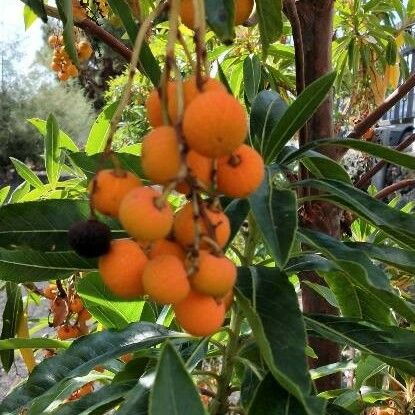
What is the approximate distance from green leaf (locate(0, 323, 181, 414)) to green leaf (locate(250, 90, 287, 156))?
28 centimetres

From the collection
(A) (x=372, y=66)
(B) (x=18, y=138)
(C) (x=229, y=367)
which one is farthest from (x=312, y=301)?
(B) (x=18, y=138)

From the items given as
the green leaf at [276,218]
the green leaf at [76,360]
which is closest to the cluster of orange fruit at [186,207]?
the green leaf at [276,218]

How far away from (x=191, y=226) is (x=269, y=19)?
0.80 ft

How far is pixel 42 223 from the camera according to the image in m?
0.64

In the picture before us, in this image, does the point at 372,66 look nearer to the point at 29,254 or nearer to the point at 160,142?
the point at 29,254

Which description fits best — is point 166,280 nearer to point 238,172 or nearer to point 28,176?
point 238,172

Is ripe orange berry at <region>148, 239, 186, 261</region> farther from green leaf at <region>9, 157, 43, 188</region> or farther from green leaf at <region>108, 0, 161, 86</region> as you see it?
green leaf at <region>9, 157, 43, 188</region>

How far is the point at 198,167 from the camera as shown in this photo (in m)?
0.41

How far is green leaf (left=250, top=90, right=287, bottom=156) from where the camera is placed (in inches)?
31.2

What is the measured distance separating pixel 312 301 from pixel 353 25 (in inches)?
38.9

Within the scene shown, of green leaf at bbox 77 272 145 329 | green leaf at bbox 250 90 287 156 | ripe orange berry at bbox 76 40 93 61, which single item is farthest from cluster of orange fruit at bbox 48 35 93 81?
green leaf at bbox 250 90 287 156

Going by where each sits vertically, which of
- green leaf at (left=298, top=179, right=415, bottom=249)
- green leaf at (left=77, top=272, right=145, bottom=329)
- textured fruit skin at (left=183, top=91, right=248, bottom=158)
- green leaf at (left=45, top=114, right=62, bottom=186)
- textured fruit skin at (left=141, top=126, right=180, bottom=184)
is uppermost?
textured fruit skin at (left=183, top=91, right=248, bottom=158)

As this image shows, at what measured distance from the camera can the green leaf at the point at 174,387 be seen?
450 mm

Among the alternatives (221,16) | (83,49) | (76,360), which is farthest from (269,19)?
(83,49)
